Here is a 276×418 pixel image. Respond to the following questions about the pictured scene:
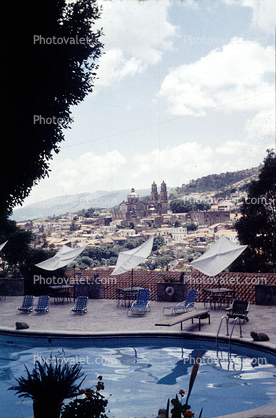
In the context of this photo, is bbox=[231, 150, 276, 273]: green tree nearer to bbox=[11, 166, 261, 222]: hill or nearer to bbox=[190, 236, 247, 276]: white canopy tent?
bbox=[190, 236, 247, 276]: white canopy tent

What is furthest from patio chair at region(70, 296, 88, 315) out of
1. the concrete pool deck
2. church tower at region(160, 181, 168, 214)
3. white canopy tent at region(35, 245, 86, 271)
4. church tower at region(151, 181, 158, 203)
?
church tower at region(151, 181, 158, 203)

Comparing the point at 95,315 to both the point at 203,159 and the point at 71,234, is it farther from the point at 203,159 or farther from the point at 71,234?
the point at 203,159

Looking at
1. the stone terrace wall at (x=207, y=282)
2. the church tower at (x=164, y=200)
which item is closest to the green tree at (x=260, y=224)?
the stone terrace wall at (x=207, y=282)

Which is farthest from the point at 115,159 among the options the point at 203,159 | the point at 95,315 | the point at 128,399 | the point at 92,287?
the point at 128,399

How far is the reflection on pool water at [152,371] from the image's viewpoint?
19.5ft

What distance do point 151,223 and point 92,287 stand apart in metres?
68.7

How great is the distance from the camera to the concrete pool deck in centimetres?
986

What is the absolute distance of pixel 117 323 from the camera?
37.1 ft

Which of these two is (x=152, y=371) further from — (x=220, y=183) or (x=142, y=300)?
(x=220, y=183)

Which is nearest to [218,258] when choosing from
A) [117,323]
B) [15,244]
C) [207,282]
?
[117,323]

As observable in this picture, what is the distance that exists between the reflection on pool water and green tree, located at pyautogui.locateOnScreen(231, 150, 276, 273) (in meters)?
16.9

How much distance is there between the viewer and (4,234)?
20578 mm

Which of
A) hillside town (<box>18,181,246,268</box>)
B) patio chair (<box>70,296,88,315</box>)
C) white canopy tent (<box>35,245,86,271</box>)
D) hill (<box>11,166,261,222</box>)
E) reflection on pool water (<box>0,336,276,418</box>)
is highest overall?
hill (<box>11,166,261,222</box>)

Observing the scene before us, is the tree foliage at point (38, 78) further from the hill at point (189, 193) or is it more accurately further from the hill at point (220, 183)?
the hill at point (189, 193)
